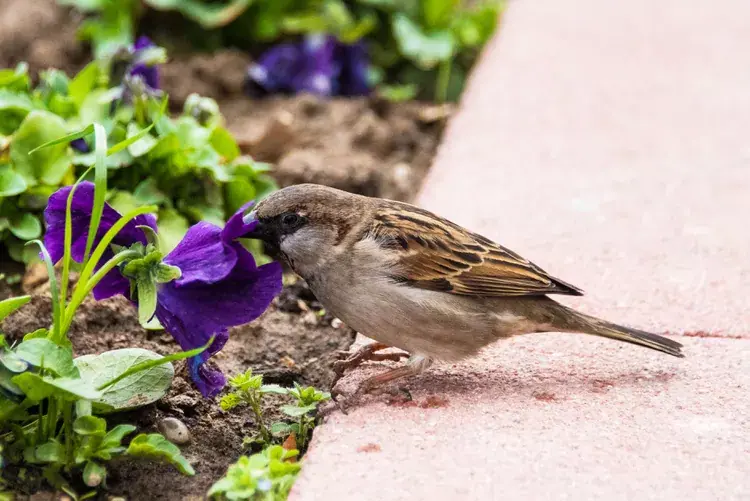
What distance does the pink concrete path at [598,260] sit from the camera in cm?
256

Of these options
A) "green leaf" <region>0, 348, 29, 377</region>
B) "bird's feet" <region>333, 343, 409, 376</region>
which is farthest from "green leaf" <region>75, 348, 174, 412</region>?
"bird's feet" <region>333, 343, 409, 376</region>

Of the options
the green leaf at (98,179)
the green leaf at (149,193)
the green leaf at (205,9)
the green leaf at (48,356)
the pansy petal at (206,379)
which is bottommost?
the pansy petal at (206,379)

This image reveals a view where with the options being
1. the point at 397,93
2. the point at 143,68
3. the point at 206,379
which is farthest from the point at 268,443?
the point at 397,93

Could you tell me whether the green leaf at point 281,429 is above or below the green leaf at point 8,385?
below

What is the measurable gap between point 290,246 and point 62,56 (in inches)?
107

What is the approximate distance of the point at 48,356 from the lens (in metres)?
2.45

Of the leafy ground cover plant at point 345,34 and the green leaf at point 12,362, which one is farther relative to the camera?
the leafy ground cover plant at point 345,34

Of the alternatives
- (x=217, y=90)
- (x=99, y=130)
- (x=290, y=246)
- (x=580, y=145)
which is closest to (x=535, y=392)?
(x=290, y=246)

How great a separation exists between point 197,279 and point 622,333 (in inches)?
48.2

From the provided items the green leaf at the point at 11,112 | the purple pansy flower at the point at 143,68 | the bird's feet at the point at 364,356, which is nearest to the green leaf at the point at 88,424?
the bird's feet at the point at 364,356

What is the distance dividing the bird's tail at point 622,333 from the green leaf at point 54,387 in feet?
4.59

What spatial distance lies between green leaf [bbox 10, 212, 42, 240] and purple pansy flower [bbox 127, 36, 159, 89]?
2.52 feet

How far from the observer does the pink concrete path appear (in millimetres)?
2561

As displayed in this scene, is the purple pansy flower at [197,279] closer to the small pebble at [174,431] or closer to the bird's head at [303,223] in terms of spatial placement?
the small pebble at [174,431]
